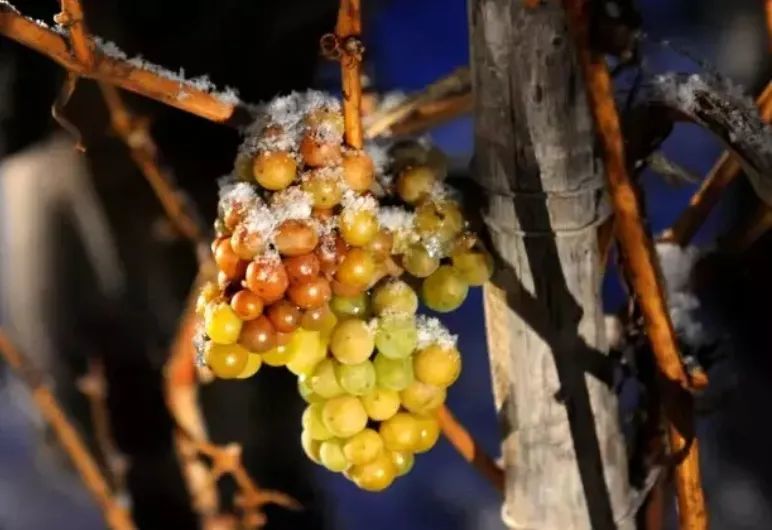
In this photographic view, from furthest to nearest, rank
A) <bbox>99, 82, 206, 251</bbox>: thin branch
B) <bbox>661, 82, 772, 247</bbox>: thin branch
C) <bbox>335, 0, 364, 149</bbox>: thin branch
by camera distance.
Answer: <bbox>99, 82, 206, 251</bbox>: thin branch → <bbox>661, 82, 772, 247</bbox>: thin branch → <bbox>335, 0, 364, 149</bbox>: thin branch

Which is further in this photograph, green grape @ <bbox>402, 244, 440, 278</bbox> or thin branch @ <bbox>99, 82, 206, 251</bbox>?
thin branch @ <bbox>99, 82, 206, 251</bbox>

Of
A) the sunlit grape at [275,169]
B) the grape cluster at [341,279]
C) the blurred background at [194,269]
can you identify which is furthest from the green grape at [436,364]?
the blurred background at [194,269]

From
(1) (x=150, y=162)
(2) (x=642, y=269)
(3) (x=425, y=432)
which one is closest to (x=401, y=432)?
(3) (x=425, y=432)

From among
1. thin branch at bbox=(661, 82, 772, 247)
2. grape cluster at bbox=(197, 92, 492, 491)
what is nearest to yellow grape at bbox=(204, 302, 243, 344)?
grape cluster at bbox=(197, 92, 492, 491)

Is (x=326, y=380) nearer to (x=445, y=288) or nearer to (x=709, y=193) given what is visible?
(x=445, y=288)

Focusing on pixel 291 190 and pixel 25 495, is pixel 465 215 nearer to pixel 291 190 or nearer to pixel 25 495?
pixel 291 190

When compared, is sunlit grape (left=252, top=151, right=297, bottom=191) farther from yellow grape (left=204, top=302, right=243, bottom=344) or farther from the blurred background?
the blurred background

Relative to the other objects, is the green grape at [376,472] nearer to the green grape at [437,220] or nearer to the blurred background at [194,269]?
the green grape at [437,220]
